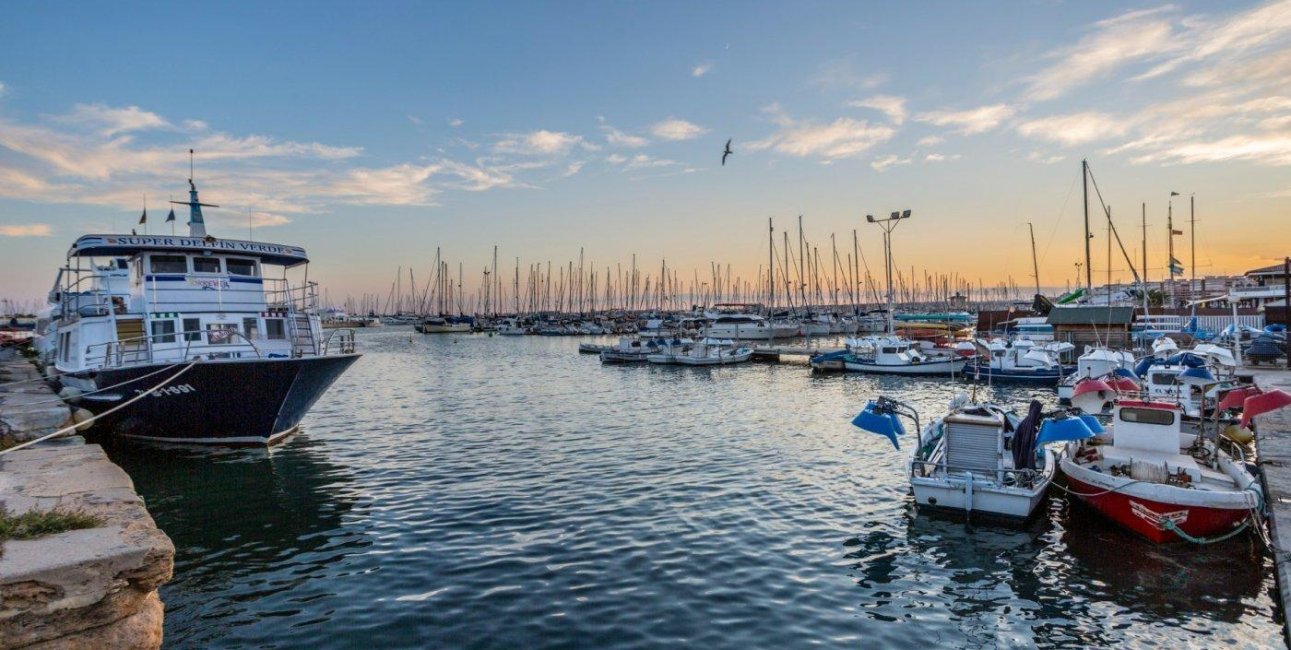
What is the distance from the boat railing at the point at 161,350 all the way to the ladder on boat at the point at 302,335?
4.69 ft

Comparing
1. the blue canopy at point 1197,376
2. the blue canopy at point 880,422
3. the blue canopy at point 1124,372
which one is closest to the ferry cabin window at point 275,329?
the blue canopy at point 880,422

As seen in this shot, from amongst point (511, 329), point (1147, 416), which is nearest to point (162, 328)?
point (1147, 416)

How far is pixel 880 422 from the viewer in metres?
15.1

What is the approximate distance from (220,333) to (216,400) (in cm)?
258

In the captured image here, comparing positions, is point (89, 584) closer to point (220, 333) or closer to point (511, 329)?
point (220, 333)

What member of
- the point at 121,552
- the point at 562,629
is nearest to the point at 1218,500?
the point at 562,629

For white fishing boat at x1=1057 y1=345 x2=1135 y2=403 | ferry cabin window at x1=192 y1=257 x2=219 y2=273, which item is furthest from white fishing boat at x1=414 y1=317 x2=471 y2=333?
white fishing boat at x1=1057 y1=345 x2=1135 y2=403

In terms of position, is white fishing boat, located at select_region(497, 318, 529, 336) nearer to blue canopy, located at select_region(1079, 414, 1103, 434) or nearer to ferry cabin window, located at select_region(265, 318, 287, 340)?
ferry cabin window, located at select_region(265, 318, 287, 340)

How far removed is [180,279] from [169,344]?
206 cm

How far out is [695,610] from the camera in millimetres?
9859

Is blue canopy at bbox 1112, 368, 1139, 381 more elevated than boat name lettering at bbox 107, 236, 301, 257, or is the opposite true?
boat name lettering at bbox 107, 236, 301, 257

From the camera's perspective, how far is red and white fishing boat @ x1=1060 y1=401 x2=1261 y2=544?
12291 millimetres

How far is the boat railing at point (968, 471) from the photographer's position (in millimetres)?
13977

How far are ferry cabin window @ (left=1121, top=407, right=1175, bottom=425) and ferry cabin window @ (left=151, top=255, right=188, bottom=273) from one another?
26.6 meters
